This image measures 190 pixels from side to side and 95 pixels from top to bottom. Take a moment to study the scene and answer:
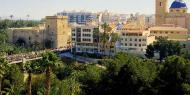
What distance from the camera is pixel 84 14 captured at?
137 meters

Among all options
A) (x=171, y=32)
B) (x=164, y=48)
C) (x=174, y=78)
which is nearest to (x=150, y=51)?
(x=164, y=48)

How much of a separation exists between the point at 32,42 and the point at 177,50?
31.0 m

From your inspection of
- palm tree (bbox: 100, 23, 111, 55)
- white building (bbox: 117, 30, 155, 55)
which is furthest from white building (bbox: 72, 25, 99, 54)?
white building (bbox: 117, 30, 155, 55)

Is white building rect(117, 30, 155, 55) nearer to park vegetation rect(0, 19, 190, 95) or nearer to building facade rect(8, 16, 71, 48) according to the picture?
building facade rect(8, 16, 71, 48)

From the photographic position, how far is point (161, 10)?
232 ft

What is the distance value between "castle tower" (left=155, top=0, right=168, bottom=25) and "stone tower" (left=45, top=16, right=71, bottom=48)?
16.5 m

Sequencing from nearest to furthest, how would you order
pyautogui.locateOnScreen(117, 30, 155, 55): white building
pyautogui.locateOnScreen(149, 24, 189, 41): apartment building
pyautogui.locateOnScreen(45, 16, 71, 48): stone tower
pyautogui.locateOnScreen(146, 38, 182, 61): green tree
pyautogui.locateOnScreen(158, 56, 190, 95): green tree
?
1. pyautogui.locateOnScreen(158, 56, 190, 95): green tree
2. pyautogui.locateOnScreen(146, 38, 182, 61): green tree
3. pyautogui.locateOnScreen(117, 30, 155, 55): white building
4. pyautogui.locateOnScreen(149, 24, 189, 41): apartment building
5. pyautogui.locateOnScreen(45, 16, 71, 48): stone tower

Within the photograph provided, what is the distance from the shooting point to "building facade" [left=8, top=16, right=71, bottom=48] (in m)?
73.0

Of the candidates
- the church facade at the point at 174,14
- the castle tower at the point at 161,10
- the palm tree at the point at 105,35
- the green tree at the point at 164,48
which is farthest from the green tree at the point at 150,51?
the castle tower at the point at 161,10

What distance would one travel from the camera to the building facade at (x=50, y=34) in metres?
73.0

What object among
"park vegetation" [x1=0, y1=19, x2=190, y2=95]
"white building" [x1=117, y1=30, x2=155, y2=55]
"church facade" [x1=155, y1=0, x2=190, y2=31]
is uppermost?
"church facade" [x1=155, y1=0, x2=190, y2=31]

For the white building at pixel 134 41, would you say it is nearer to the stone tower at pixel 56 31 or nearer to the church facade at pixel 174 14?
the church facade at pixel 174 14

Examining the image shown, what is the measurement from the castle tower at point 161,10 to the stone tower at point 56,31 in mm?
16457

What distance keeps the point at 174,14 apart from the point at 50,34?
21.5 metres
